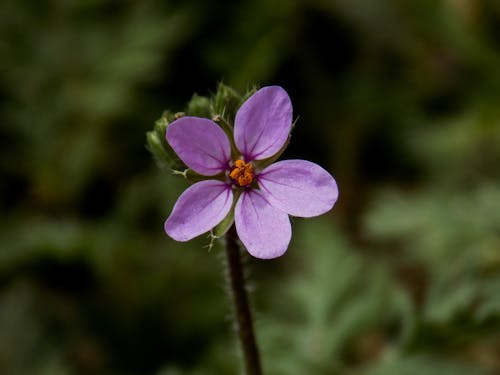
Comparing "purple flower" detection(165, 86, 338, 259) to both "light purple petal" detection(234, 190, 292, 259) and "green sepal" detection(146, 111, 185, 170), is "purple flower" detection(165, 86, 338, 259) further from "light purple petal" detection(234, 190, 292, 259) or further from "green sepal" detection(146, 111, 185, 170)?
"green sepal" detection(146, 111, 185, 170)

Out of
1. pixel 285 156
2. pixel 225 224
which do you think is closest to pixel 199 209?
pixel 225 224

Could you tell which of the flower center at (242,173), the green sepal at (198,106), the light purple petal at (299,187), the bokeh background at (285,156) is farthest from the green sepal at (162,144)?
the bokeh background at (285,156)

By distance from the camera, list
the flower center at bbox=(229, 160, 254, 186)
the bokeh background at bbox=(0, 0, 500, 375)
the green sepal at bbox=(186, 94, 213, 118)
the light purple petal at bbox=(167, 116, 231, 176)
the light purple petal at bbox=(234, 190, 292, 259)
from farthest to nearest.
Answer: the bokeh background at bbox=(0, 0, 500, 375), the green sepal at bbox=(186, 94, 213, 118), the flower center at bbox=(229, 160, 254, 186), the light purple petal at bbox=(167, 116, 231, 176), the light purple petal at bbox=(234, 190, 292, 259)

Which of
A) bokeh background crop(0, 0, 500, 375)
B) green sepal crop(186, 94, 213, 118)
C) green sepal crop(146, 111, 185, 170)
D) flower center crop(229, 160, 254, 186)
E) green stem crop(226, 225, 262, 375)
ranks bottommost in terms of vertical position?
green stem crop(226, 225, 262, 375)

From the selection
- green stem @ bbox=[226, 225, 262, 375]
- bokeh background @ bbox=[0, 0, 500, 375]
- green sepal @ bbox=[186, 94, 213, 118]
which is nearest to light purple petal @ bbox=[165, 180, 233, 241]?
green stem @ bbox=[226, 225, 262, 375]

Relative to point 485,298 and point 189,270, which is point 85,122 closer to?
point 189,270

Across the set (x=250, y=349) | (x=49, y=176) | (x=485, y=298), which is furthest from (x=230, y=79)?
(x=250, y=349)

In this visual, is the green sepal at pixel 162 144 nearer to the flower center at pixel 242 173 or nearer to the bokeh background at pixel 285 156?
the flower center at pixel 242 173
